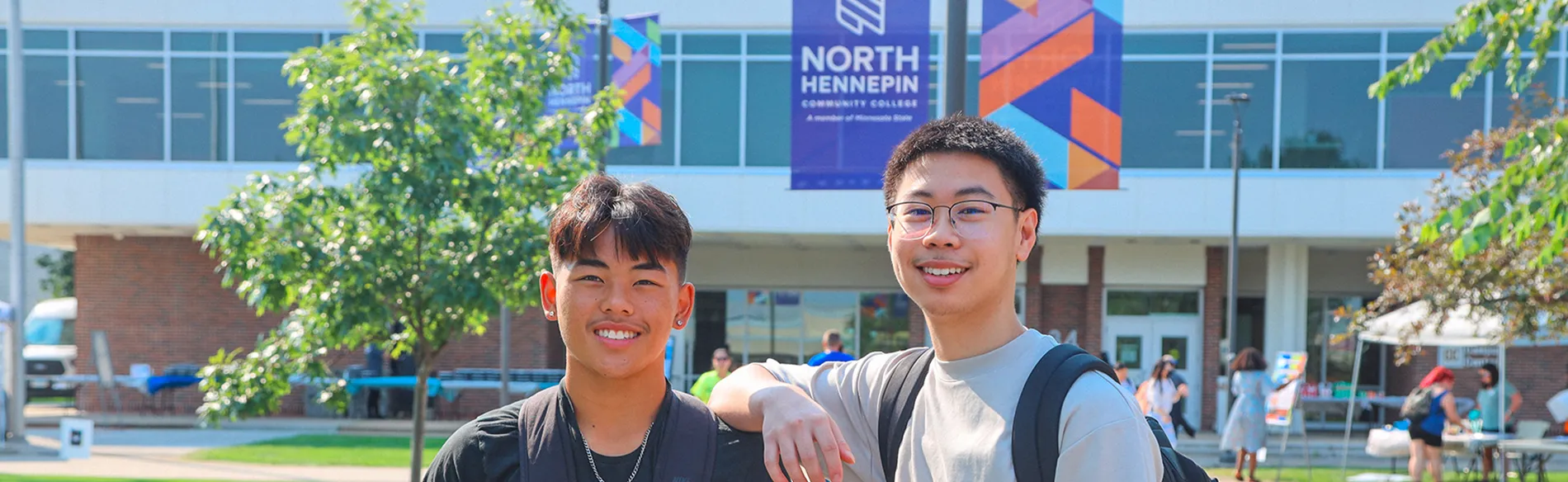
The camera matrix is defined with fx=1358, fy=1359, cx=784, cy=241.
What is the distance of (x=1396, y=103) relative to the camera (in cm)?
2262

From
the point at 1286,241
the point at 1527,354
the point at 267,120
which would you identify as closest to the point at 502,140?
the point at 267,120

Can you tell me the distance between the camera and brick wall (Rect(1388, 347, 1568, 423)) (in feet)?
79.2

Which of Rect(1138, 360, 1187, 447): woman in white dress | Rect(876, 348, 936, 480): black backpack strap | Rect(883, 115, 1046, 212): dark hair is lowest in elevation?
Rect(1138, 360, 1187, 447): woman in white dress

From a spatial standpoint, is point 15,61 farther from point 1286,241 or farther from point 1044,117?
point 1286,241

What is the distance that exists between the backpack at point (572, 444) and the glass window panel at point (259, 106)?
73.6 ft

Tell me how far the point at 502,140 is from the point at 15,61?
11.3 metres

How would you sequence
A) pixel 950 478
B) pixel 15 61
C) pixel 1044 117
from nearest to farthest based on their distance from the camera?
pixel 950 478, pixel 1044 117, pixel 15 61

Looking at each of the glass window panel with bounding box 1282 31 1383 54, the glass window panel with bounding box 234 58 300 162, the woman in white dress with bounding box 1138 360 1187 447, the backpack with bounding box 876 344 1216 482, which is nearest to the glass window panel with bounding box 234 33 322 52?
the glass window panel with bounding box 234 58 300 162

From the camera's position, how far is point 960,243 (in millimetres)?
2572

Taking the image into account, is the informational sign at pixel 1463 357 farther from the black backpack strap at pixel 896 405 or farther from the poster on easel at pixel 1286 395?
the black backpack strap at pixel 896 405

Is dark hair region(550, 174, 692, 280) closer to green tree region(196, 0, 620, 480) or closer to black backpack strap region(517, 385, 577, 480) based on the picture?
black backpack strap region(517, 385, 577, 480)

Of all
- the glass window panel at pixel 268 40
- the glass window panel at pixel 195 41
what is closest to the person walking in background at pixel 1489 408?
the glass window panel at pixel 268 40

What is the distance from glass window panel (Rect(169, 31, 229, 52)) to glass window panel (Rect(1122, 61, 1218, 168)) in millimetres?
15550

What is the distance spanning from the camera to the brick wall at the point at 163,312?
25125 millimetres
